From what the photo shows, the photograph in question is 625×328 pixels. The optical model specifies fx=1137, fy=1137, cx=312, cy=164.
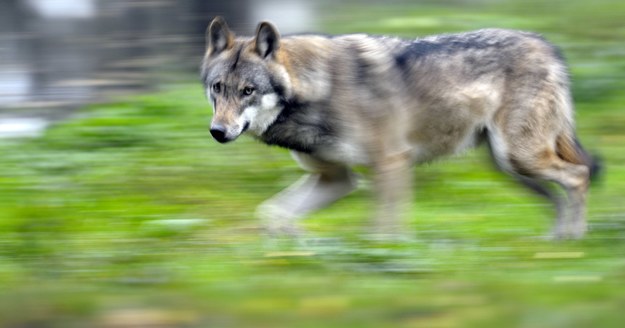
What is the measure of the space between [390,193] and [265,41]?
1.18 m

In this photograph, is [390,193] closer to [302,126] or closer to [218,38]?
[302,126]

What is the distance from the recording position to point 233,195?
8.14m

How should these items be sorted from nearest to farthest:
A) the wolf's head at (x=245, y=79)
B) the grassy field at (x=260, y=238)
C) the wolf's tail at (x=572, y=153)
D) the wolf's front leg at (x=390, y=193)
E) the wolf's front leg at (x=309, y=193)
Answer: the grassy field at (x=260, y=238) → the wolf's head at (x=245, y=79) → the wolf's front leg at (x=390, y=193) → the wolf's front leg at (x=309, y=193) → the wolf's tail at (x=572, y=153)

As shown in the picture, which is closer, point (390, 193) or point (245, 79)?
point (245, 79)

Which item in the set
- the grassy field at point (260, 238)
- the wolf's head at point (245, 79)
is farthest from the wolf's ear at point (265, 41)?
the grassy field at point (260, 238)

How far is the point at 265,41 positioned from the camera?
6719mm

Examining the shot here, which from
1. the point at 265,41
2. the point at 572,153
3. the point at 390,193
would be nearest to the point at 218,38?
the point at 265,41

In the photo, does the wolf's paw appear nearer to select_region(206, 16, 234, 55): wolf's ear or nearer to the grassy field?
the grassy field

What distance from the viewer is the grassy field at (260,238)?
14.1 feet

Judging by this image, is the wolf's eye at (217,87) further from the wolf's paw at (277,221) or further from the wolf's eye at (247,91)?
the wolf's paw at (277,221)

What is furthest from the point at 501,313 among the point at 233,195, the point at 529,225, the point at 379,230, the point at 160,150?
the point at 160,150

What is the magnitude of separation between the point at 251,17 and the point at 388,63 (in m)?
5.51

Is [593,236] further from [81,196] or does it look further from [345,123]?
[81,196]

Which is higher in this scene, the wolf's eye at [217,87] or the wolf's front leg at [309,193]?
the wolf's eye at [217,87]
